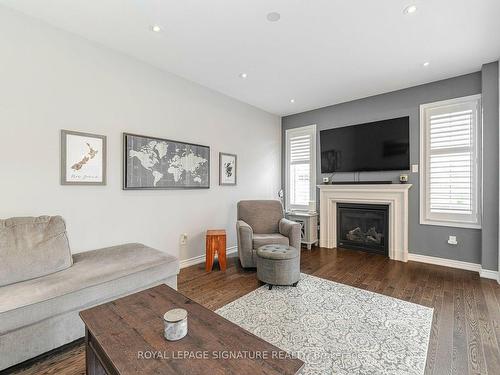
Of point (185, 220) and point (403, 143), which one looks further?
point (403, 143)

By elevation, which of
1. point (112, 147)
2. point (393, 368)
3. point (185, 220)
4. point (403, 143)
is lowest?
point (393, 368)

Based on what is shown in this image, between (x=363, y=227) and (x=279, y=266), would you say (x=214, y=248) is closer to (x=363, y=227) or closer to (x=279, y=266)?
(x=279, y=266)

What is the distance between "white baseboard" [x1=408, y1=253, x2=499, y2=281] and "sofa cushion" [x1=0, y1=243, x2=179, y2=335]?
141 inches

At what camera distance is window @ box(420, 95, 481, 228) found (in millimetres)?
3279

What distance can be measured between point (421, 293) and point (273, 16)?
3.19 meters

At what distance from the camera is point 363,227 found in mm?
4246

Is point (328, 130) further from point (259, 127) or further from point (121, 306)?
point (121, 306)

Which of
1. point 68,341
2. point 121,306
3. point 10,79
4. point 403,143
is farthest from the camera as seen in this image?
point 403,143

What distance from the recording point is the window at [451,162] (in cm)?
328

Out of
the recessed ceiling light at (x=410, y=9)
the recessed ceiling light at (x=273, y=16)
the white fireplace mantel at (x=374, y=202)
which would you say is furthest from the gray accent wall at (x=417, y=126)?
the recessed ceiling light at (x=273, y=16)

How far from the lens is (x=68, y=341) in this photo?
5.57ft

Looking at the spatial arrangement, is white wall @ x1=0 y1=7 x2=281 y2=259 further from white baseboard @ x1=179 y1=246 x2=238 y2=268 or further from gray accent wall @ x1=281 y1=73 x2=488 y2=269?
gray accent wall @ x1=281 y1=73 x2=488 y2=269

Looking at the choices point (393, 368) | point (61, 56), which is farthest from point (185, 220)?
point (393, 368)

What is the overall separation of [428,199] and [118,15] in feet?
14.7
